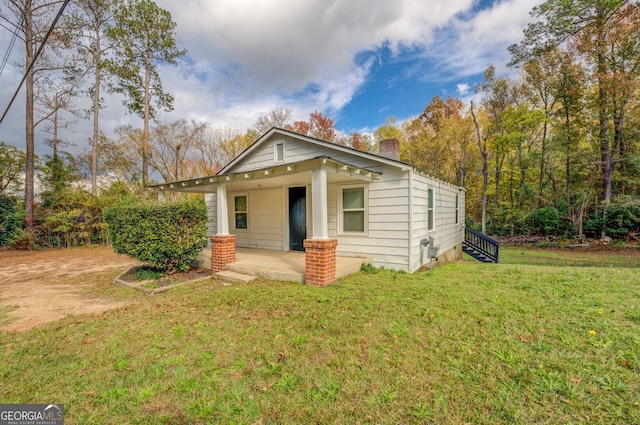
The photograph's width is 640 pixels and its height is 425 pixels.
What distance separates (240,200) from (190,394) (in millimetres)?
8168

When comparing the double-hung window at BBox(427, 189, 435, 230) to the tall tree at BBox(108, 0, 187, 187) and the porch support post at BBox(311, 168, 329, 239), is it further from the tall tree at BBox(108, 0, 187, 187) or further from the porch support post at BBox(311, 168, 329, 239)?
the tall tree at BBox(108, 0, 187, 187)

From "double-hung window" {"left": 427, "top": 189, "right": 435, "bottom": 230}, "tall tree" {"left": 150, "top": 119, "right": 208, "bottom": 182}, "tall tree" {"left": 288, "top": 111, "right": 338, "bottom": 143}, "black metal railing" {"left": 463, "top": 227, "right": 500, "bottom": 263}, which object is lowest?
"black metal railing" {"left": 463, "top": 227, "right": 500, "bottom": 263}

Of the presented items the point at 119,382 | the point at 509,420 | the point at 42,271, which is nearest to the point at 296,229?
the point at 119,382

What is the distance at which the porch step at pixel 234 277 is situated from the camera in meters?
5.80

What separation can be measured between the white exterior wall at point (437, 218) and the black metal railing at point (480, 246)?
0.54m

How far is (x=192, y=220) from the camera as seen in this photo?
6.26m

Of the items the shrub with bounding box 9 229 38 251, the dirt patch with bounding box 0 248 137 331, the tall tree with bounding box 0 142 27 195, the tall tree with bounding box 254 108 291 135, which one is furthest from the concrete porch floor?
the tall tree with bounding box 254 108 291 135

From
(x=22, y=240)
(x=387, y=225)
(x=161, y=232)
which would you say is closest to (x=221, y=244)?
(x=161, y=232)

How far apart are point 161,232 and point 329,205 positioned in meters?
4.25

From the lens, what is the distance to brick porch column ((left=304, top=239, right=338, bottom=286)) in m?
5.08

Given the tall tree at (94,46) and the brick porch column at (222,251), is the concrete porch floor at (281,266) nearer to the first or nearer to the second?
the brick porch column at (222,251)

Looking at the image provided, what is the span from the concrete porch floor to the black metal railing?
7.43 metres

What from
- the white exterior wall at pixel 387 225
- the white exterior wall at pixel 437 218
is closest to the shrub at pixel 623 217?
the white exterior wall at pixel 437 218

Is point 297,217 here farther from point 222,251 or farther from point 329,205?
point 222,251
